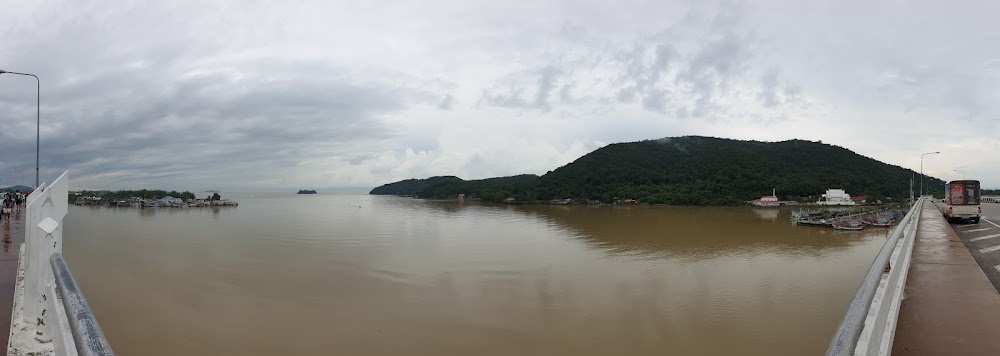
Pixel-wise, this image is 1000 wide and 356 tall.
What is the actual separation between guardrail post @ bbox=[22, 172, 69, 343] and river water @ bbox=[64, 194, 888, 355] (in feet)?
19.5

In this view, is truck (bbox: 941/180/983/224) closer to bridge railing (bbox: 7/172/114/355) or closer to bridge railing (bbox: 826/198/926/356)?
bridge railing (bbox: 826/198/926/356)

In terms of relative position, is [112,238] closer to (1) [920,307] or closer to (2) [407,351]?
(2) [407,351]

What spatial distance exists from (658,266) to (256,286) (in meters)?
13.2

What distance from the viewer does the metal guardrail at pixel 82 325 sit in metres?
1.44

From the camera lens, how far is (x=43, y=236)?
2.74 metres

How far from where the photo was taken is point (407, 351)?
835 centimetres

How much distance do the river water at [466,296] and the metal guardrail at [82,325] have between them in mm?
6802

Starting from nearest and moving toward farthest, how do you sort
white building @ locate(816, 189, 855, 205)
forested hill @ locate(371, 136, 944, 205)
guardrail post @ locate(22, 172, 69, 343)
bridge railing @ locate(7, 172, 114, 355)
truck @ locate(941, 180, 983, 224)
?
bridge railing @ locate(7, 172, 114, 355)
guardrail post @ locate(22, 172, 69, 343)
truck @ locate(941, 180, 983, 224)
white building @ locate(816, 189, 855, 205)
forested hill @ locate(371, 136, 944, 205)

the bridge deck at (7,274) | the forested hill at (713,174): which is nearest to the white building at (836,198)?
the forested hill at (713,174)

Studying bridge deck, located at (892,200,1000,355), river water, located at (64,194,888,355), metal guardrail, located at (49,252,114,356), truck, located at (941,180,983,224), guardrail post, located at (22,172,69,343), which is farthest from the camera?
truck, located at (941,180,983,224)

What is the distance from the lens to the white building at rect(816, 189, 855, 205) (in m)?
63.5

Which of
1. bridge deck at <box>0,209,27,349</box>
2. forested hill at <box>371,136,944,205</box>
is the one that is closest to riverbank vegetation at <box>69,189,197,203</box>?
forested hill at <box>371,136,944,205</box>

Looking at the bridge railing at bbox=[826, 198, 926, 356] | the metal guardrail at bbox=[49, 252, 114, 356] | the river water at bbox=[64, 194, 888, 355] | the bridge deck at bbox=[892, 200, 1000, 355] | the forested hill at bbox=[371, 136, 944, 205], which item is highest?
the forested hill at bbox=[371, 136, 944, 205]

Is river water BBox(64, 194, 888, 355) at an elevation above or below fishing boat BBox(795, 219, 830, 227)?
below
